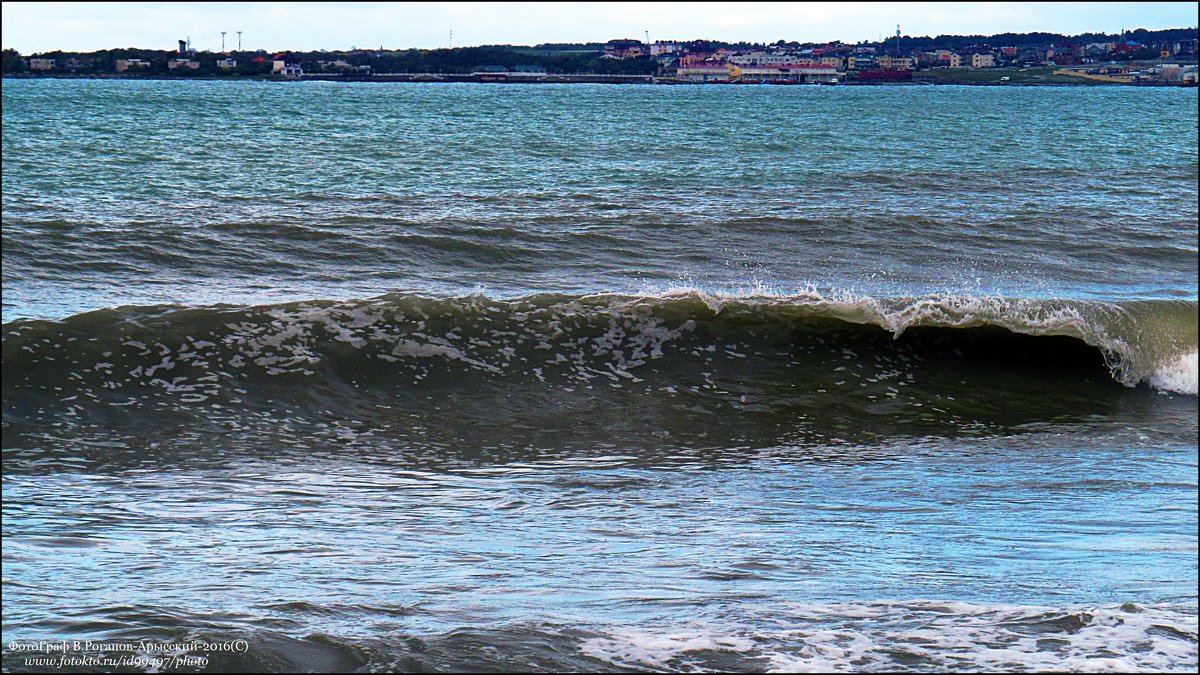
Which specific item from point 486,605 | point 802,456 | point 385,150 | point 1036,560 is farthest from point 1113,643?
point 385,150

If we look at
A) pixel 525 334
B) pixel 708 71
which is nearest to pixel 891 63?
pixel 708 71

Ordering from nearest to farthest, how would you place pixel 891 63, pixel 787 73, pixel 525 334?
pixel 525 334 < pixel 891 63 < pixel 787 73

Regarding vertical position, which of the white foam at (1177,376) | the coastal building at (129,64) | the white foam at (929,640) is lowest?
the white foam at (1177,376)

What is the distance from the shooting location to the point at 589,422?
7.41m

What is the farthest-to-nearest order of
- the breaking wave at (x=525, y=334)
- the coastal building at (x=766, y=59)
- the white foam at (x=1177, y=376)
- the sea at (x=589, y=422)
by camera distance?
the coastal building at (x=766, y=59), the white foam at (x=1177, y=376), the breaking wave at (x=525, y=334), the sea at (x=589, y=422)

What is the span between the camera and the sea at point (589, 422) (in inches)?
135

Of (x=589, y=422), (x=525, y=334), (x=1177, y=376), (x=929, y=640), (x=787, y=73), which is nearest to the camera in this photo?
(x=929, y=640)

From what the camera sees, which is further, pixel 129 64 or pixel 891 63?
pixel 891 63

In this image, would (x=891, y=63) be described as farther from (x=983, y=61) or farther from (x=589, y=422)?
(x=589, y=422)

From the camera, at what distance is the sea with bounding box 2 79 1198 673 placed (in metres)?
3.42

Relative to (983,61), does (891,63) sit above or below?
above

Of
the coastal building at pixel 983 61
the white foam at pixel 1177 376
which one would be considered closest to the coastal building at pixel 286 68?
the coastal building at pixel 983 61

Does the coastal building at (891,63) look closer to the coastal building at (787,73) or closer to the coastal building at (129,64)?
the coastal building at (787,73)

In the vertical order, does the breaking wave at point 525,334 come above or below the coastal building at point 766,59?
below
